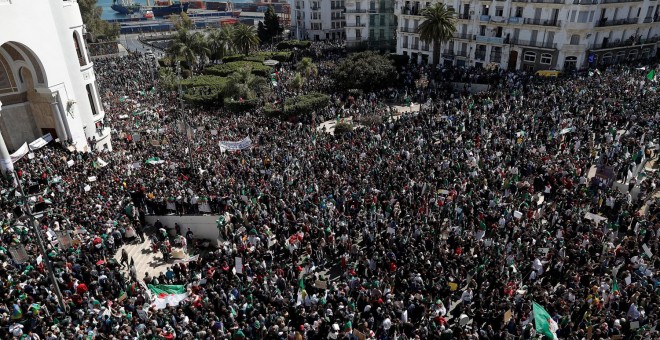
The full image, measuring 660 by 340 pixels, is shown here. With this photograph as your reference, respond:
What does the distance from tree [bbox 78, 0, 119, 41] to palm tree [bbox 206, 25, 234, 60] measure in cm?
2669

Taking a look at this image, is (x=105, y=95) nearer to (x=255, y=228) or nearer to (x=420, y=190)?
(x=255, y=228)

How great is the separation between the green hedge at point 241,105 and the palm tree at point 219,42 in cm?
2111

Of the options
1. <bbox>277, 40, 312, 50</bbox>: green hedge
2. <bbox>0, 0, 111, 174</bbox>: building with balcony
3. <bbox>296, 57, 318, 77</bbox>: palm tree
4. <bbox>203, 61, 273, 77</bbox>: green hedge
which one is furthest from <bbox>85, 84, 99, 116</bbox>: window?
<bbox>277, 40, 312, 50</bbox>: green hedge

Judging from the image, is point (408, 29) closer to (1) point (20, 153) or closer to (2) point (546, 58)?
(2) point (546, 58)

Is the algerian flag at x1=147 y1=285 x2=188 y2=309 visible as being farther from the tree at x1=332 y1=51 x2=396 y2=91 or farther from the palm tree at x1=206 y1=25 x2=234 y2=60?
the palm tree at x1=206 y1=25 x2=234 y2=60

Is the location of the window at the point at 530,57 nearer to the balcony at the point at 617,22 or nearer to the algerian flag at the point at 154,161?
the balcony at the point at 617,22

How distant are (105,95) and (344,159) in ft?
109

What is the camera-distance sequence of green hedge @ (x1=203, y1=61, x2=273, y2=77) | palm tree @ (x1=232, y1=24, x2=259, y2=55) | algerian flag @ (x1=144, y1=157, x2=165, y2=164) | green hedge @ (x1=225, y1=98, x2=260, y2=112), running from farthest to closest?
palm tree @ (x1=232, y1=24, x2=259, y2=55) → green hedge @ (x1=203, y1=61, x2=273, y2=77) → green hedge @ (x1=225, y1=98, x2=260, y2=112) → algerian flag @ (x1=144, y1=157, x2=165, y2=164)

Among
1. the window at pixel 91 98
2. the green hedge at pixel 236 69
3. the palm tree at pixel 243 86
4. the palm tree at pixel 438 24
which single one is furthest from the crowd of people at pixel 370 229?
the green hedge at pixel 236 69

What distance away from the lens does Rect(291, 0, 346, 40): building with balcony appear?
3433 inches

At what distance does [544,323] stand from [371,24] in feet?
204

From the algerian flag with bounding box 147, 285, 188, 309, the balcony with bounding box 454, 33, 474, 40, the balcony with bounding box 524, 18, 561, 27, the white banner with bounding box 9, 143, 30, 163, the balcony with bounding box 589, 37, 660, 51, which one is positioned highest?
the balcony with bounding box 524, 18, 561, 27

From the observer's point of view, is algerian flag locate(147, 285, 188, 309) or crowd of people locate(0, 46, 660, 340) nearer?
crowd of people locate(0, 46, 660, 340)

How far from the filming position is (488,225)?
64.1 ft
